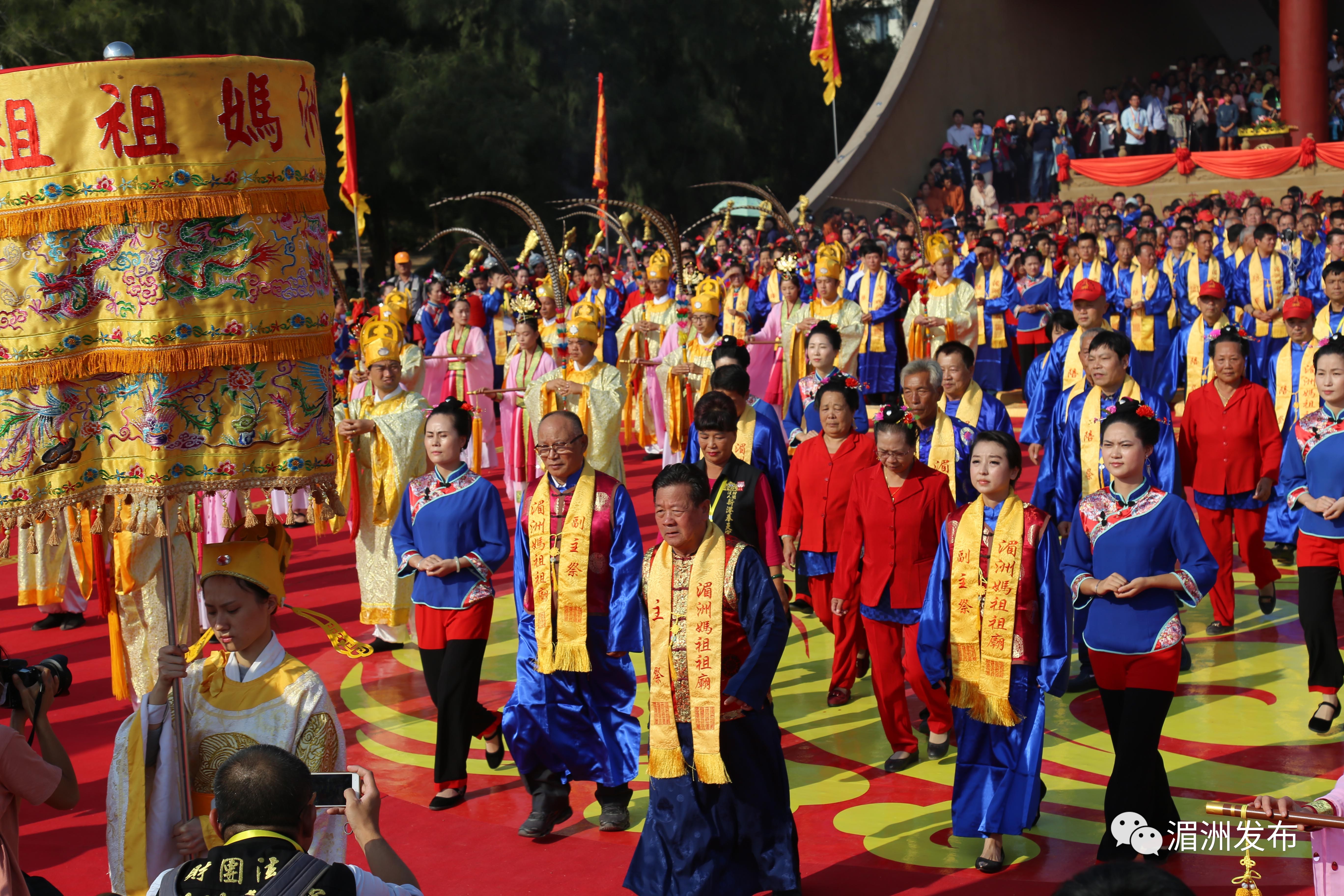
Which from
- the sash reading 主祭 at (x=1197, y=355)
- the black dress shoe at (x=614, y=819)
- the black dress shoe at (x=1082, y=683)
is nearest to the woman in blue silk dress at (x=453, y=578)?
the black dress shoe at (x=614, y=819)

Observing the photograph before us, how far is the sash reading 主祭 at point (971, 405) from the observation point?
22.0 feet

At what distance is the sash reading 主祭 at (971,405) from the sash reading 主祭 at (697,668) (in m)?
2.60

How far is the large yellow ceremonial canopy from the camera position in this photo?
3.22 meters

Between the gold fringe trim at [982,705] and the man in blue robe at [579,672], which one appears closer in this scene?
the gold fringe trim at [982,705]

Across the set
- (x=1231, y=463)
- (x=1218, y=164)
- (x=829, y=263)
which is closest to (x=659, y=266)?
(x=829, y=263)

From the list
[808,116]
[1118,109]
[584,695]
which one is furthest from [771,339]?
[808,116]

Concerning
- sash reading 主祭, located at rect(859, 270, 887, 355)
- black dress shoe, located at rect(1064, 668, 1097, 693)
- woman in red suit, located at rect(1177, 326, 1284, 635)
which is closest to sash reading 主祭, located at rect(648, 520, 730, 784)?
black dress shoe, located at rect(1064, 668, 1097, 693)

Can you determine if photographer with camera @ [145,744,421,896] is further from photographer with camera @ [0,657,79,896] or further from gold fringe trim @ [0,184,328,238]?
gold fringe trim @ [0,184,328,238]

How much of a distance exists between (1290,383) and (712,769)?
→ 5.54m

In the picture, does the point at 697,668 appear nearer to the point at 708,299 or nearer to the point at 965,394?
the point at 965,394

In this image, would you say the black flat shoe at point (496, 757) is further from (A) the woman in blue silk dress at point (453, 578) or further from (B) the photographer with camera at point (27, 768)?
(B) the photographer with camera at point (27, 768)

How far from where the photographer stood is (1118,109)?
24688 millimetres

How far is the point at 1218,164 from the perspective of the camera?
22.0 meters

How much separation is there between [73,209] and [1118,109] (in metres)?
23.9
